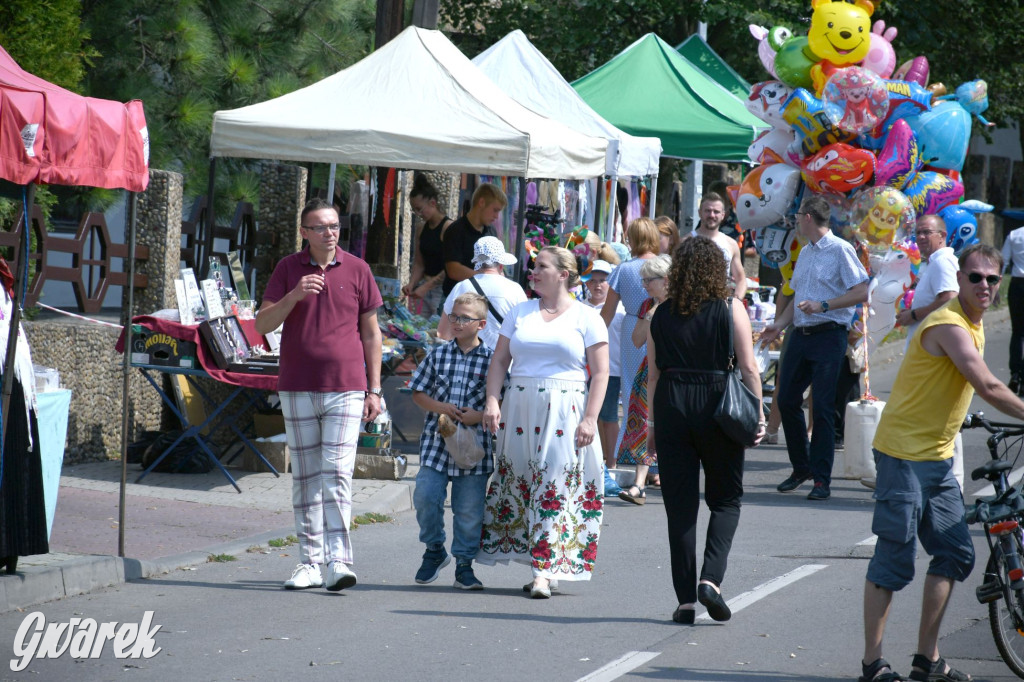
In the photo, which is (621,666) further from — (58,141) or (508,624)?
(58,141)

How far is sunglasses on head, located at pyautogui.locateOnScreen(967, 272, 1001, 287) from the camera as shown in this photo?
5.32 metres

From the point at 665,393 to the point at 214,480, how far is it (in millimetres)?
4525

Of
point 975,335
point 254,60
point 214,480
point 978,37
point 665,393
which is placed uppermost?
point 978,37

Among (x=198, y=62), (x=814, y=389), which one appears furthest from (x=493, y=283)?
(x=198, y=62)

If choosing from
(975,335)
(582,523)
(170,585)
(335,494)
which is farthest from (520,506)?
(975,335)

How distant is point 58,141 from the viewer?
246 inches

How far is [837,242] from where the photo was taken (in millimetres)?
9945

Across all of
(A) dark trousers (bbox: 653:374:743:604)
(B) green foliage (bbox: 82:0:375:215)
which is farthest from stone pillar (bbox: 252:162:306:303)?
(A) dark trousers (bbox: 653:374:743:604)

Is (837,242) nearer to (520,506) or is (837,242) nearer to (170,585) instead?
(520,506)

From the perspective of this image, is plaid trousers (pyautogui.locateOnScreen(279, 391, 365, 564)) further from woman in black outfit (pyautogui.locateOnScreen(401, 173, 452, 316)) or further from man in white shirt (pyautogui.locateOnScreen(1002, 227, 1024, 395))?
man in white shirt (pyautogui.locateOnScreen(1002, 227, 1024, 395))

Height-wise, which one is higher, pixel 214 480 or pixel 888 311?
pixel 888 311

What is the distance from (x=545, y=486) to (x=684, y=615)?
960mm

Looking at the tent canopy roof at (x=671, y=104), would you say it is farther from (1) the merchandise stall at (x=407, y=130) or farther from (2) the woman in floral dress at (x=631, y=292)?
(2) the woman in floral dress at (x=631, y=292)

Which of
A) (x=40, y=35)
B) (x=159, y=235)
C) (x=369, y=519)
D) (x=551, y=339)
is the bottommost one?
(x=369, y=519)
